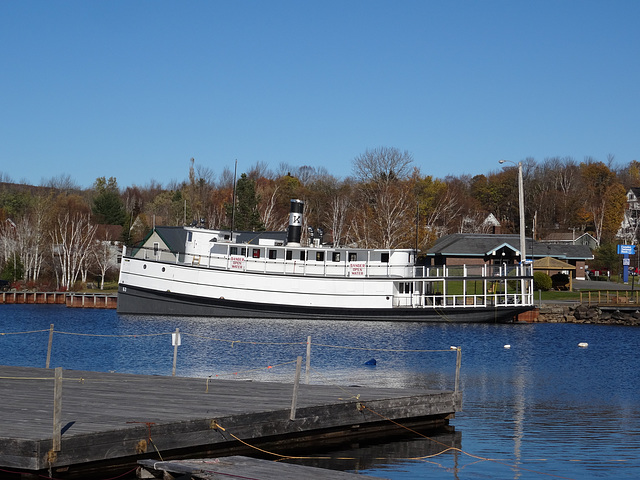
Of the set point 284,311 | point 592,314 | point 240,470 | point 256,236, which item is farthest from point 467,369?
point 256,236

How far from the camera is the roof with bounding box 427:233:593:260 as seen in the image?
70.1m

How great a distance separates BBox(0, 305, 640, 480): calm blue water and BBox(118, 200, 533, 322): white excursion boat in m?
1.49

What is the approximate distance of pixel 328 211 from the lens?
96562mm

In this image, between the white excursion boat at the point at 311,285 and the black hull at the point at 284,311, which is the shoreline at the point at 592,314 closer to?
the white excursion boat at the point at 311,285

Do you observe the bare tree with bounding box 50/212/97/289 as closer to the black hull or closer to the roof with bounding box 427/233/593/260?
the black hull

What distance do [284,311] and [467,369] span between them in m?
21.5

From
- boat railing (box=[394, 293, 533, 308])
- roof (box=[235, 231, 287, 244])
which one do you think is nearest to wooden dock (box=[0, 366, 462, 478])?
boat railing (box=[394, 293, 533, 308])

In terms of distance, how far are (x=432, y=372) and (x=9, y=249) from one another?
202 ft

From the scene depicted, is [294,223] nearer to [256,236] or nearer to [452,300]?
[256,236]

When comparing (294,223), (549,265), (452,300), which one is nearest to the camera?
(452,300)

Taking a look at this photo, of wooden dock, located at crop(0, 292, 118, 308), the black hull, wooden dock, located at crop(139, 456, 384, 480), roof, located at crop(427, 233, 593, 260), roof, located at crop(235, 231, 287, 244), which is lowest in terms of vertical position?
wooden dock, located at crop(139, 456, 384, 480)

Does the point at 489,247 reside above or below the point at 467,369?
above

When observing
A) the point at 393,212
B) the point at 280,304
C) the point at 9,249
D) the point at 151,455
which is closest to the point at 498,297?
the point at 280,304

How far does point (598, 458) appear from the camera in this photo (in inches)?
593
